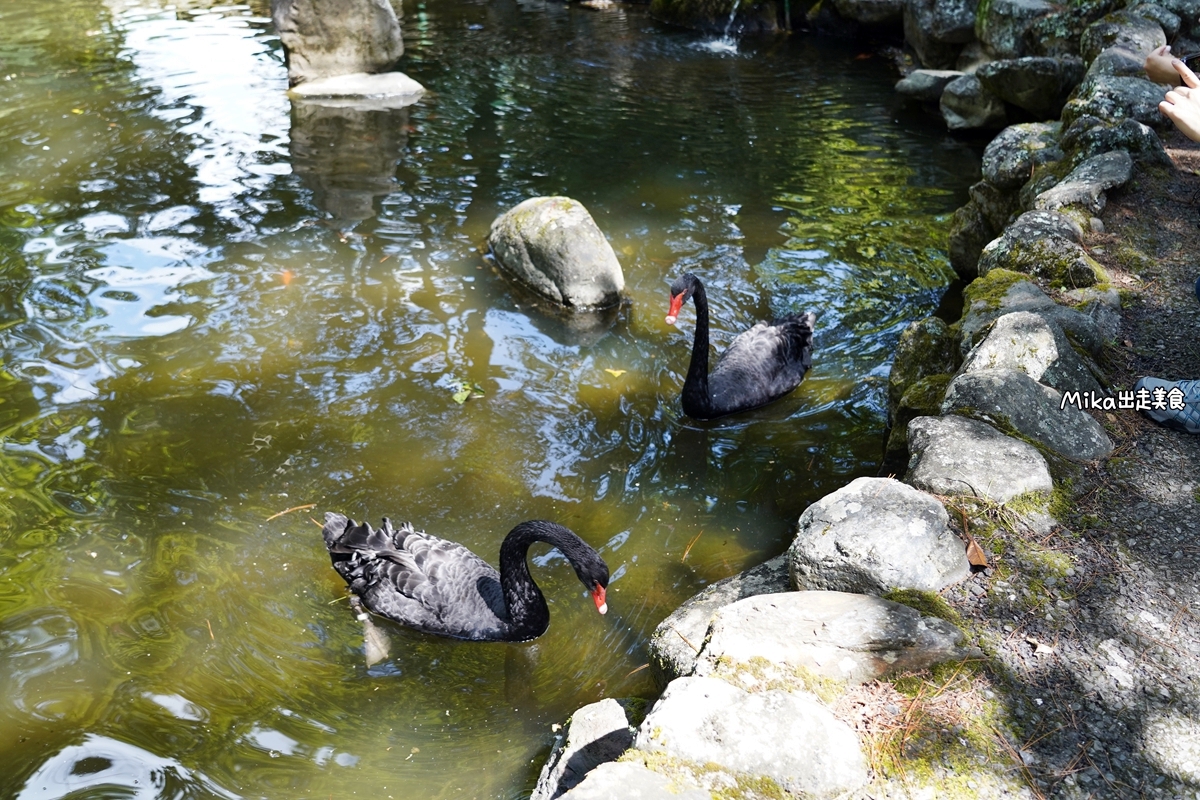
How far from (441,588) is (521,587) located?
38 cm

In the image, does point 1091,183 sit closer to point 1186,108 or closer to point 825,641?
point 1186,108

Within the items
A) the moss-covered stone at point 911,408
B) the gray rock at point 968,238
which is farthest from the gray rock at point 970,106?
the moss-covered stone at point 911,408

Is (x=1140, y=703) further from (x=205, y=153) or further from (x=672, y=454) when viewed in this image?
(x=205, y=153)

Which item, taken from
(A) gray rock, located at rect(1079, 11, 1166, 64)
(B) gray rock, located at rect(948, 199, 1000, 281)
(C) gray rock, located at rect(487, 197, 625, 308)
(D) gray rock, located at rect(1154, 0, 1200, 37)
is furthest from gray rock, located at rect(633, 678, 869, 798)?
(D) gray rock, located at rect(1154, 0, 1200, 37)

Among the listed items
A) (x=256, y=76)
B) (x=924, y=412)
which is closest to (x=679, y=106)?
(x=256, y=76)

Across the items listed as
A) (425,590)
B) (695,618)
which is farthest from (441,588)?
(695,618)

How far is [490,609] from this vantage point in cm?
402

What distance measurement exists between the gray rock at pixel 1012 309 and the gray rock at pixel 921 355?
0.73 ft

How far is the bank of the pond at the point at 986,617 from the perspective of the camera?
2297 mm

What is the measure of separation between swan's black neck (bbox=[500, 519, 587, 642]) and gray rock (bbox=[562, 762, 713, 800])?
1.59m

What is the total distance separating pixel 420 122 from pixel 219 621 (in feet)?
23.4

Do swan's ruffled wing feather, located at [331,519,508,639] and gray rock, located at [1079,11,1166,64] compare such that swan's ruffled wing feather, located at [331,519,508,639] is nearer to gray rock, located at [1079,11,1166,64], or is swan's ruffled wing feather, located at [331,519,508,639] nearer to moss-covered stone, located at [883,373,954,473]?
moss-covered stone, located at [883,373,954,473]

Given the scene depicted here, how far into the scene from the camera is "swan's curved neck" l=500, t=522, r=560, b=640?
3.84m

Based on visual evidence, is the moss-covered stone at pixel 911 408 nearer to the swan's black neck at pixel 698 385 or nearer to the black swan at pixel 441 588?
the swan's black neck at pixel 698 385
